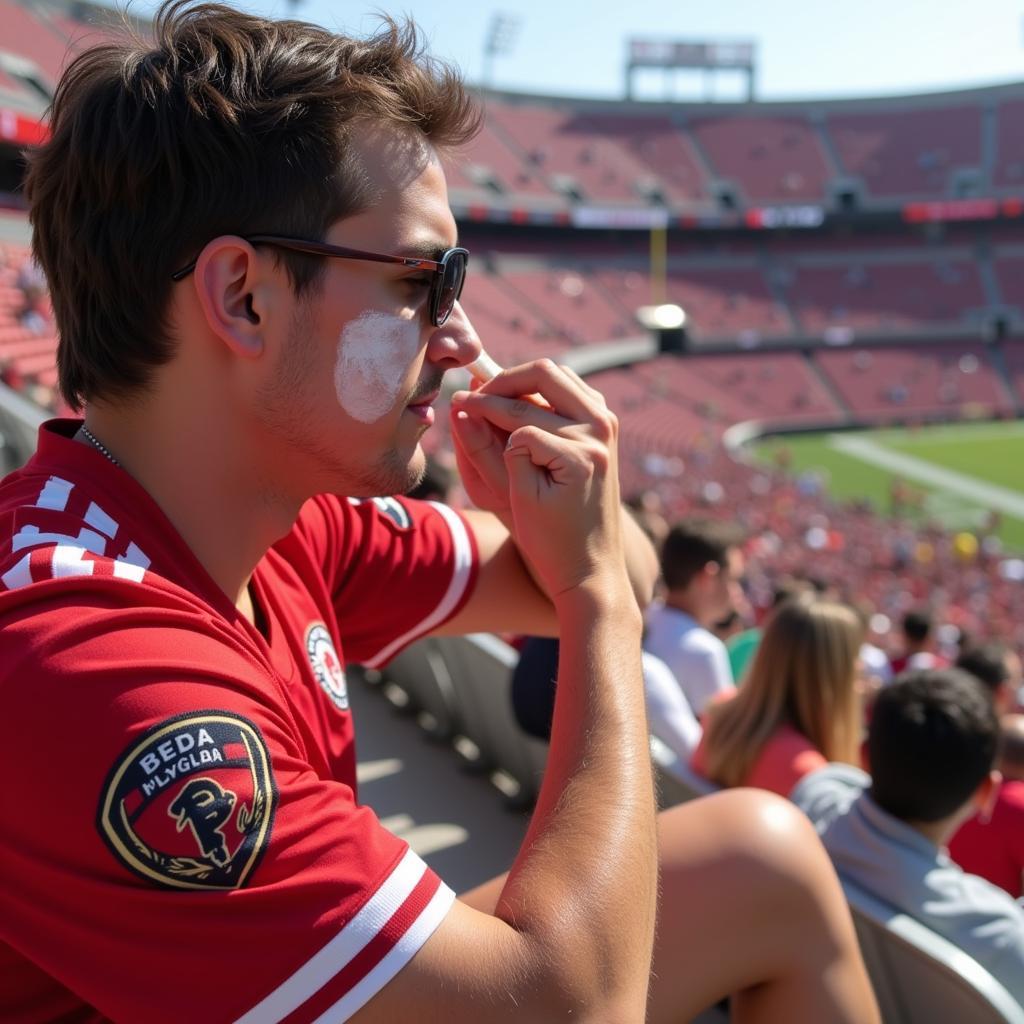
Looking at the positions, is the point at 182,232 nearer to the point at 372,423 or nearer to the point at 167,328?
the point at 167,328

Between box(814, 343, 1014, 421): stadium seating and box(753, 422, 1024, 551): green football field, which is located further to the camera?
box(814, 343, 1014, 421): stadium seating

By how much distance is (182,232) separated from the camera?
1.33 metres

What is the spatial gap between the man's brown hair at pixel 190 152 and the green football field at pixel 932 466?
2417 centimetres

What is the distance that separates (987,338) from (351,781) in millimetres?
43179

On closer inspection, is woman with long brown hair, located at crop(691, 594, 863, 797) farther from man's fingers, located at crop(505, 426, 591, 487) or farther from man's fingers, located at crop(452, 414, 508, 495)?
man's fingers, located at crop(505, 426, 591, 487)

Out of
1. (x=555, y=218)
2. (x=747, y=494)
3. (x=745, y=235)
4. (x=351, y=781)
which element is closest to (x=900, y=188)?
(x=745, y=235)

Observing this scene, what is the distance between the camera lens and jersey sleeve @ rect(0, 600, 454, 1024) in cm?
101

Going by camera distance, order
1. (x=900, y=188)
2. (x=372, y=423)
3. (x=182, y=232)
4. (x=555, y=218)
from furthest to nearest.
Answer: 1. (x=900, y=188)
2. (x=555, y=218)
3. (x=372, y=423)
4. (x=182, y=232)

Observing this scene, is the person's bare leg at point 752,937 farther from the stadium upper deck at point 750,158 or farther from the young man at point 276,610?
the stadium upper deck at point 750,158

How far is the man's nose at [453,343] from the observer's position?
152 cm

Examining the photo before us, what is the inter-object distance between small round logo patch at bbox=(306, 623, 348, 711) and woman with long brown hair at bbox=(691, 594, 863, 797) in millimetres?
1476

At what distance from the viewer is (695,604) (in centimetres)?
440

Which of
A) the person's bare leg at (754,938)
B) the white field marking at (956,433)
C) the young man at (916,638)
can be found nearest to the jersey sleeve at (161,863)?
the person's bare leg at (754,938)

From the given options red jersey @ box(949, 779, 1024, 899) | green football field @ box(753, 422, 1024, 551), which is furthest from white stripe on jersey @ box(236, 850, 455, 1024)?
green football field @ box(753, 422, 1024, 551)
